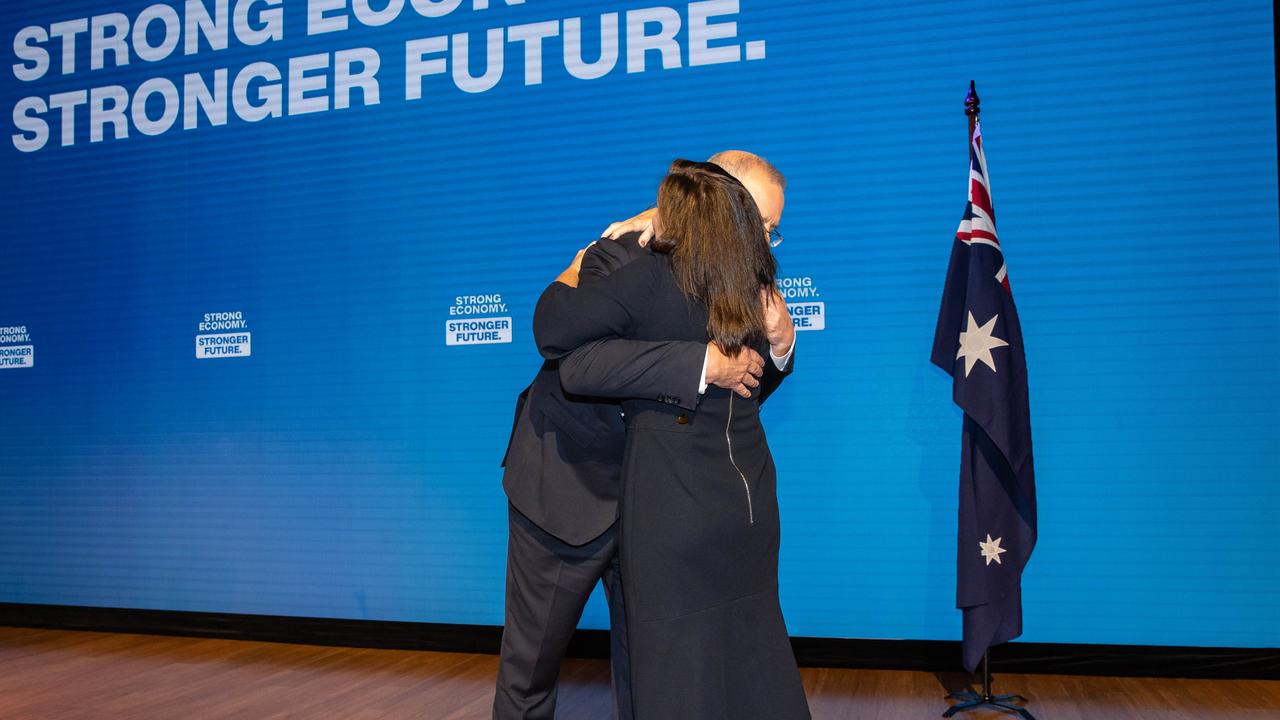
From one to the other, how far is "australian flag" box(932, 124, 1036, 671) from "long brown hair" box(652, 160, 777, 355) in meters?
1.70

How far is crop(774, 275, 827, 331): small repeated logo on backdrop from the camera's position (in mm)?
3795

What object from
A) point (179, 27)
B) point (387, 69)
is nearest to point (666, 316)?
point (387, 69)

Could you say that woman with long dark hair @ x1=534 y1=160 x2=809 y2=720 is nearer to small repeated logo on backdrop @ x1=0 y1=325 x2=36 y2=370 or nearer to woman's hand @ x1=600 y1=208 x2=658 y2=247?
woman's hand @ x1=600 y1=208 x2=658 y2=247

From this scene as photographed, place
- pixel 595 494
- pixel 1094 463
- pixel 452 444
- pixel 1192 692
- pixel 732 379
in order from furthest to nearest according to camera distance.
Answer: pixel 452 444 < pixel 1094 463 < pixel 1192 692 < pixel 595 494 < pixel 732 379

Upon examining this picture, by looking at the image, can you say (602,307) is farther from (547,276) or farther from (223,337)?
(223,337)

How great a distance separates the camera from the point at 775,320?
1.76 metres

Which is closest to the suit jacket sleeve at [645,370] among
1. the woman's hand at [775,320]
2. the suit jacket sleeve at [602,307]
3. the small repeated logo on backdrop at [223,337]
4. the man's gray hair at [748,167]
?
the suit jacket sleeve at [602,307]

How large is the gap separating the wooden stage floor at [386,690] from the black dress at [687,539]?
153 centimetres

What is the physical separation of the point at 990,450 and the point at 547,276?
1890 millimetres

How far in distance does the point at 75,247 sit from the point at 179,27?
3.86 feet

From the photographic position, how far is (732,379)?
170 centimetres

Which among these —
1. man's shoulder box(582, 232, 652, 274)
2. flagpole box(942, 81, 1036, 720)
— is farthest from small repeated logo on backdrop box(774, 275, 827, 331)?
man's shoulder box(582, 232, 652, 274)

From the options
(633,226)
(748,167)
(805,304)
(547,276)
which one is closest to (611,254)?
(633,226)

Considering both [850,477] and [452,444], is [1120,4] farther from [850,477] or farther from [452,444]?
[452,444]
